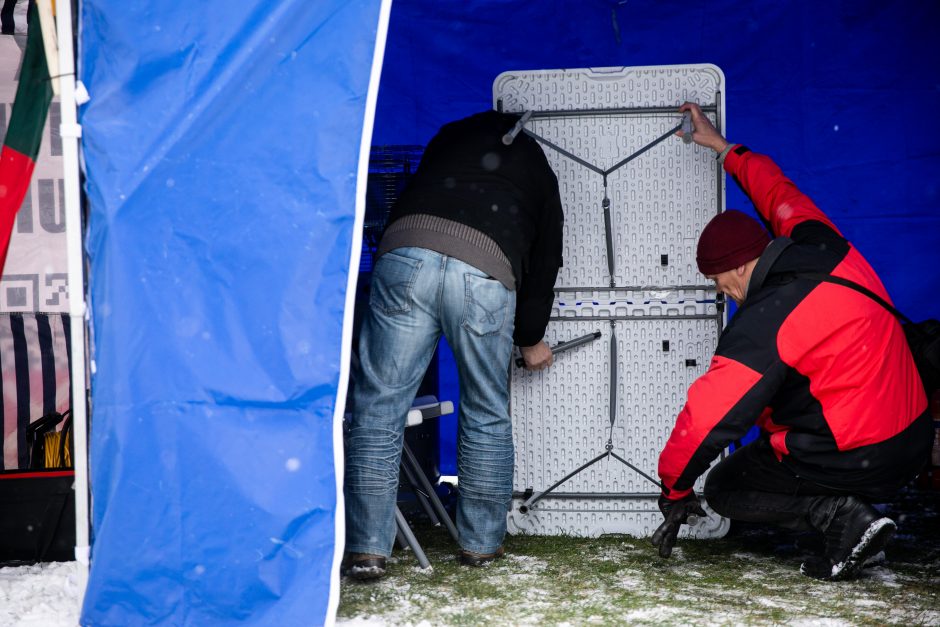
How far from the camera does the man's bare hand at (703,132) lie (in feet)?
10.8

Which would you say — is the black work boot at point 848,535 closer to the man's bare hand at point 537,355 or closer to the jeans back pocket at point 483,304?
the man's bare hand at point 537,355

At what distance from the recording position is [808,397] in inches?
110

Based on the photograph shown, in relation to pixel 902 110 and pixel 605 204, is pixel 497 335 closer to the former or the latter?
pixel 605 204

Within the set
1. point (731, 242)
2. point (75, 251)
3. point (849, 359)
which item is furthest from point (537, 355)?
point (75, 251)

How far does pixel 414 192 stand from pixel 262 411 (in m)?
0.94

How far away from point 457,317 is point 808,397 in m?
1.05

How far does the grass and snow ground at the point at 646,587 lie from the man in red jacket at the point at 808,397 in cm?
15

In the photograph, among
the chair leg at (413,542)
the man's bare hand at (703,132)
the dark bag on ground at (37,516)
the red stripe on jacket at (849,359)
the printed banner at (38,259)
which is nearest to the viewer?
the red stripe on jacket at (849,359)

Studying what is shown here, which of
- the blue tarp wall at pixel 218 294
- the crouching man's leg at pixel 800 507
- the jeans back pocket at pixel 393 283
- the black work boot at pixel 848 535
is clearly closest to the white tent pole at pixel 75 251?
the blue tarp wall at pixel 218 294

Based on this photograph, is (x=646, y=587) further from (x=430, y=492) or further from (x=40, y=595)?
(x=40, y=595)

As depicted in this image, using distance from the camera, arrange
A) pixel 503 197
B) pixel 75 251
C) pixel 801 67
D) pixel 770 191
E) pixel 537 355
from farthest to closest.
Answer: pixel 801 67 → pixel 537 355 → pixel 770 191 → pixel 503 197 → pixel 75 251

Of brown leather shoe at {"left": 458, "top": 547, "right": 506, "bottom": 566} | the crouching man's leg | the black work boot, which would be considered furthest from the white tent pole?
the black work boot

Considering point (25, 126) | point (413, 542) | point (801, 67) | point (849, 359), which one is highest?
point (801, 67)

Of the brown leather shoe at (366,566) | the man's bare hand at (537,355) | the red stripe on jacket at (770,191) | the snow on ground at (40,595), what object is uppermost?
the red stripe on jacket at (770,191)
